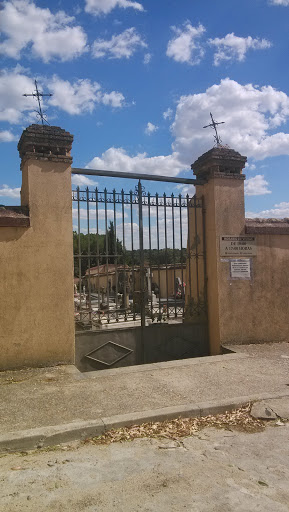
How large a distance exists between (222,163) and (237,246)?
5.55 ft

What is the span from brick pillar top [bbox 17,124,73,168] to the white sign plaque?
3342 millimetres

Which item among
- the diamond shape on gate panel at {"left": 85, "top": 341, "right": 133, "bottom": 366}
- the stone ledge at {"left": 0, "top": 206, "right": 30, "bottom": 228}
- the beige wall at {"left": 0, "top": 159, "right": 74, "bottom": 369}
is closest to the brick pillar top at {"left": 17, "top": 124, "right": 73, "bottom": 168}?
the beige wall at {"left": 0, "top": 159, "right": 74, "bottom": 369}

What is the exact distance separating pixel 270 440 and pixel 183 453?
942 mm

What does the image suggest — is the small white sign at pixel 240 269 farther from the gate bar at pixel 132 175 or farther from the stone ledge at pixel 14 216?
the stone ledge at pixel 14 216

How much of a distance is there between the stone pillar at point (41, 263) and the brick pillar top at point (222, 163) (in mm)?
2853

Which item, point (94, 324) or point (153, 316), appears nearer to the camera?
point (94, 324)

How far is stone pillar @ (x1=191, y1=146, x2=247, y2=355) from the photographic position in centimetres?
760

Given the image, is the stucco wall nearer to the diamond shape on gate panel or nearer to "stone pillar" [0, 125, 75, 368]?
the diamond shape on gate panel

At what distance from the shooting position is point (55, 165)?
6461mm

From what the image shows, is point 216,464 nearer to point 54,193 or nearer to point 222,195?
point 54,193

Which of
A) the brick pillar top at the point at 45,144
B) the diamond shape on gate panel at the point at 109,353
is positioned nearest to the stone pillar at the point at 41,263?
the brick pillar top at the point at 45,144

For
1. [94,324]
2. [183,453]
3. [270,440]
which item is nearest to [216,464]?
[183,453]

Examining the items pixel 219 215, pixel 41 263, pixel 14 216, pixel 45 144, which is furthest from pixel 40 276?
pixel 219 215

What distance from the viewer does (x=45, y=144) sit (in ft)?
21.0
